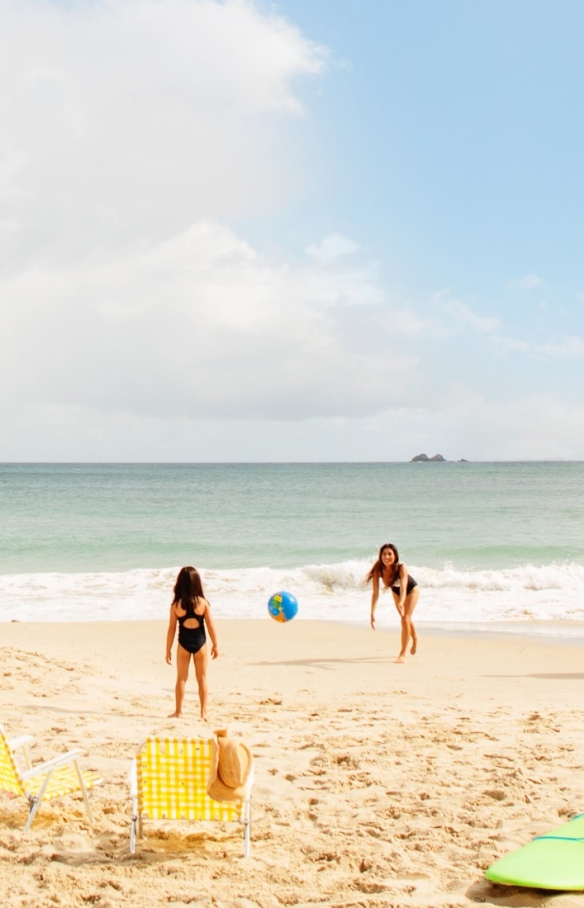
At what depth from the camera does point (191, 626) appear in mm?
7414

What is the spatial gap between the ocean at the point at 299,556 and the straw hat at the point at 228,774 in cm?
1000

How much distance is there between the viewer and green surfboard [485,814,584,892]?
3.86 m

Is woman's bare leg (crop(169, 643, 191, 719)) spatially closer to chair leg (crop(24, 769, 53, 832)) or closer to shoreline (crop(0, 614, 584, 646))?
chair leg (crop(24, 769, 53, 832))

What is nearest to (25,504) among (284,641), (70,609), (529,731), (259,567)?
(259,567)

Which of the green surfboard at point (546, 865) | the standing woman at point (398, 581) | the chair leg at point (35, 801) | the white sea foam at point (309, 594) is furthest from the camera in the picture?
the white sea foam at point (309, 594)

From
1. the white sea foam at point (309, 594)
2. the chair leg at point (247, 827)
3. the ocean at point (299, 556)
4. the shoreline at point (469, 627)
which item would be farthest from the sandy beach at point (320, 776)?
the ocean at point (299, 556)

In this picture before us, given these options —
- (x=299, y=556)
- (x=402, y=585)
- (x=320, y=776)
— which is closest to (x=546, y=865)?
(x=320, y=776)

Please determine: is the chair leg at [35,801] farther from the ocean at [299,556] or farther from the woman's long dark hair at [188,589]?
the ocean at [299,556]

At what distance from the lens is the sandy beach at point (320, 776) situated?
4.05m

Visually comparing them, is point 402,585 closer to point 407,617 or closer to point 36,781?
point 407,617

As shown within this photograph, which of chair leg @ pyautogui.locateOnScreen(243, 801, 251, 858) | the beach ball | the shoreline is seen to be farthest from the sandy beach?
the shoreline

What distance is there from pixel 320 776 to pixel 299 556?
1835cm

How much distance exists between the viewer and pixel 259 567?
2147cm

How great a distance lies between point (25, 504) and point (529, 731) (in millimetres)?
42951
